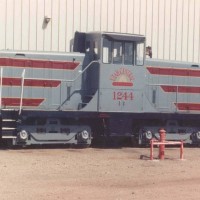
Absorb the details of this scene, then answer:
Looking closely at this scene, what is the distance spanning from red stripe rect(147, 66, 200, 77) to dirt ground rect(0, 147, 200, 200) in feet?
10.8

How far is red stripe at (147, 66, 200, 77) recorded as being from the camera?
67.0 feet

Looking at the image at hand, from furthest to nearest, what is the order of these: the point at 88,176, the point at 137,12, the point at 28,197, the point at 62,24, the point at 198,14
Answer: the point at 198,14 → the point at 137,12 → the point at 62,24 → the point at 88,176 → the point at 28,197

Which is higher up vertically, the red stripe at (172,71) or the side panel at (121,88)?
the red stripe at (172,71)

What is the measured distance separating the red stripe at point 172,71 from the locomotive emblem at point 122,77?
1.15m

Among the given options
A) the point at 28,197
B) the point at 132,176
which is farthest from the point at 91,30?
the point at 28,197

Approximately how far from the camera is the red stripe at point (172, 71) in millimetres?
20422

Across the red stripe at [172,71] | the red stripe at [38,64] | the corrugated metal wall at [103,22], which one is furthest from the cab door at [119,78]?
the corrugated metal wall at [103,22]

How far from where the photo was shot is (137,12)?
71.2 feet

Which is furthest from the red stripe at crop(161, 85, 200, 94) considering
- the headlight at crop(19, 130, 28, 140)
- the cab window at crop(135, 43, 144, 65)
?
the headlight at crop(19, 130, 28, 140)

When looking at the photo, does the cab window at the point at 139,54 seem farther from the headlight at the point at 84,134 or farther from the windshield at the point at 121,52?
the headlight at the point at 84,134

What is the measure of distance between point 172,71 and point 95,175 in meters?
8.71

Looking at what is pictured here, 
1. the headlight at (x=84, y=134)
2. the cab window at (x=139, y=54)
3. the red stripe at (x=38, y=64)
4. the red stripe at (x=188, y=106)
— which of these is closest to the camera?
the red stripe at (x=38, y=64)

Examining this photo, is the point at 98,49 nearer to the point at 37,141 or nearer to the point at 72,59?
the point at 72,59

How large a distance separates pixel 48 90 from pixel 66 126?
134 cm
